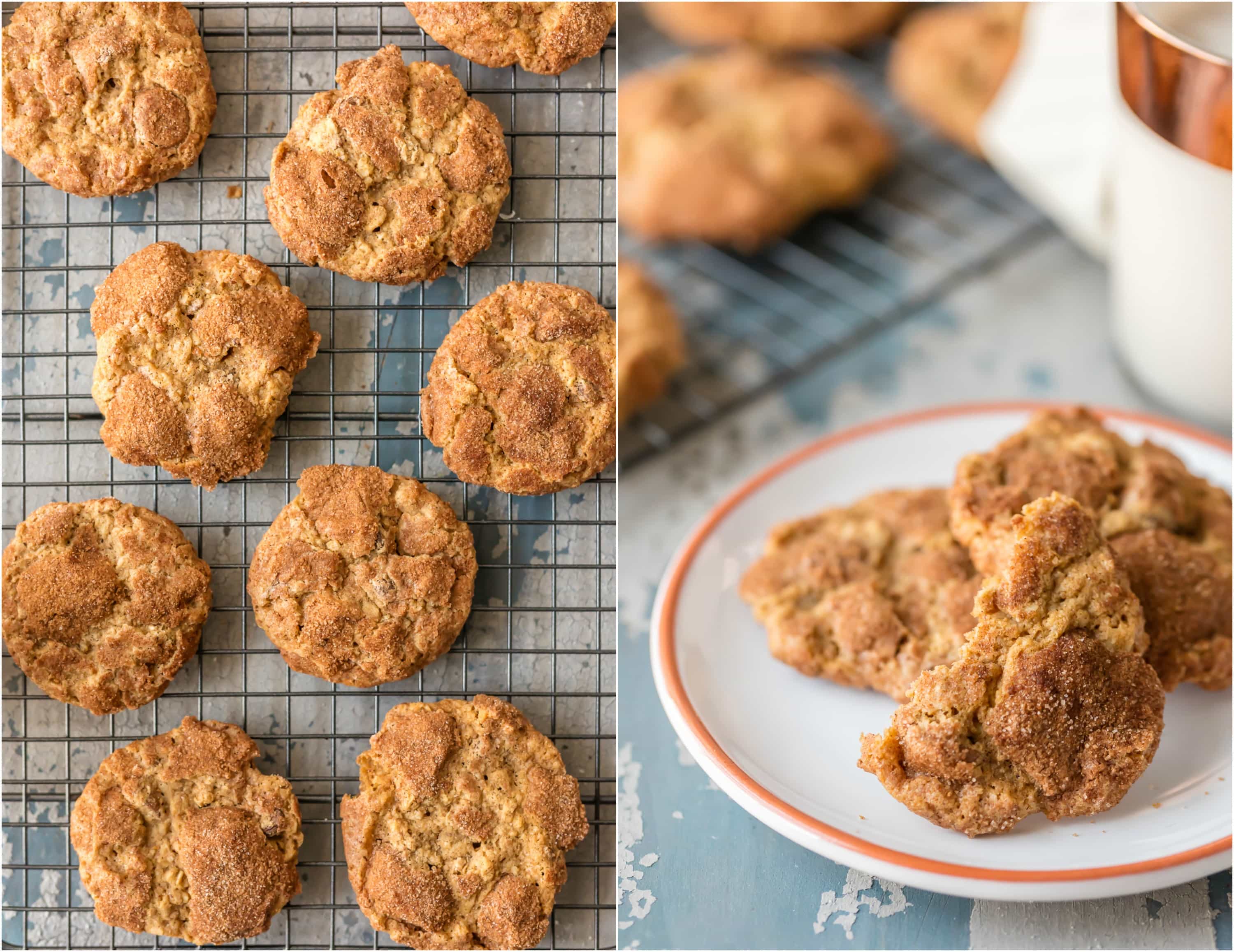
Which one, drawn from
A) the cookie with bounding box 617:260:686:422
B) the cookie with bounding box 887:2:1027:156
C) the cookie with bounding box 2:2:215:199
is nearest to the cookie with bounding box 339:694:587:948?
the cookie with bounding box 617:260:686:422

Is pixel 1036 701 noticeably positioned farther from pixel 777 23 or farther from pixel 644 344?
pixel 777 23

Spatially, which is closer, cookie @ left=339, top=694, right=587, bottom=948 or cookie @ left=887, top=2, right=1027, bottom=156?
cookie @ left=339, top=694, right=587, bottom=948

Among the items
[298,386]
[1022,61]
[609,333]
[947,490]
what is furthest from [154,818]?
[1022,61]

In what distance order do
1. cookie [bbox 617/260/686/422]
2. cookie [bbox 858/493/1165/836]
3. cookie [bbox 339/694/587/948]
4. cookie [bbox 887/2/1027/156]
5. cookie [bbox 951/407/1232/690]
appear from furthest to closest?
1. cookie [bbox 887/2/1027/156]
2. cookie [bbox 617/260/686/422]
3. cookie [bbox 339/694/587/948]
4. cookie [bbox 951/407/1232/690]
5. cookie [bbox 858/493/1165/836]

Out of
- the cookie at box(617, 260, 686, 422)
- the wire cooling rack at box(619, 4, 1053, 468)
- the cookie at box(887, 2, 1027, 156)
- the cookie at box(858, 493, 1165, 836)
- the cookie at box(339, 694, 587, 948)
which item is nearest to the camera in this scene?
the cookie at box(858, 493, 1165, 836)

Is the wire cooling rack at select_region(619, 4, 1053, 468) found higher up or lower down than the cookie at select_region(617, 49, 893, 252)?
lower down

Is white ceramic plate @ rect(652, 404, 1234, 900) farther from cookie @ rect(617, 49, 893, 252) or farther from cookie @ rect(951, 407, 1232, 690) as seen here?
cookie @ rect(617, 49, 893, 252)

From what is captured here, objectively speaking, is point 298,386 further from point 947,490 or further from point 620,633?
point 947,490

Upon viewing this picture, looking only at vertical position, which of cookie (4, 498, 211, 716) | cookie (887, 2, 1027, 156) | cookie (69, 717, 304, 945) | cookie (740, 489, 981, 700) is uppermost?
cookie (887, 2, 1027, 156)
